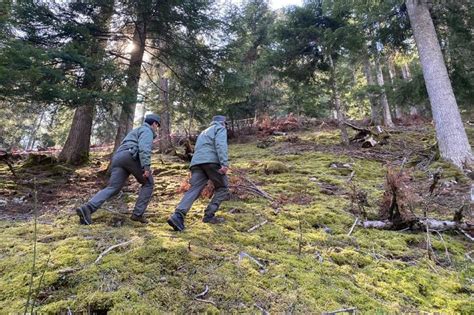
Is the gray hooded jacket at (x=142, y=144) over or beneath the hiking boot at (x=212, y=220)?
over

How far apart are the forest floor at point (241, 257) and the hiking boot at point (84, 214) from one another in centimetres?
15

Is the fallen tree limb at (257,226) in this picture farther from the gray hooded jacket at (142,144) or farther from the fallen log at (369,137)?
the fallen log at (369,137)

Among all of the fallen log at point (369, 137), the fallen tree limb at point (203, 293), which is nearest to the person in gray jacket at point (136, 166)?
the fallen tree limb at point (203, 293)

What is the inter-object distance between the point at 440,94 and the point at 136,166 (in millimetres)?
8207

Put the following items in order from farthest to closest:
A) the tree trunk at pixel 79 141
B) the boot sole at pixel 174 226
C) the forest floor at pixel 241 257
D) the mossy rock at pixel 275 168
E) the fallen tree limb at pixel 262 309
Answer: the tree trunk at pixel 79 141 < the mossy rock at pixel 275 168 < the boot sole at pixel 174 226 < the forest floor at pixel 241 257 < the fallen tree limb at pixel 262 309

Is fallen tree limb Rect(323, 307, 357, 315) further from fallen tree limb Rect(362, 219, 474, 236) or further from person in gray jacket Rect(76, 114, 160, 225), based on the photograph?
person in gray jacket Rect(76, 114, 160, 225)

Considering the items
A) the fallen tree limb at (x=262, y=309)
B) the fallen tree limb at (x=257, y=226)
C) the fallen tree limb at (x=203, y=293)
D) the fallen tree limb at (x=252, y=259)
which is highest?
the fallen tree limb at (x=257, y=226)

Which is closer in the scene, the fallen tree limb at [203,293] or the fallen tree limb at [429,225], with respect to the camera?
the fallen tree limb at [203,293]

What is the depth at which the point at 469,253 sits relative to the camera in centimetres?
437

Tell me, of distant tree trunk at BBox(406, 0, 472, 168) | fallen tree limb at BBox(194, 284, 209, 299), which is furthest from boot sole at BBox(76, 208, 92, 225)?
distant tree trunk at BBox(406, 0, 472, 168)

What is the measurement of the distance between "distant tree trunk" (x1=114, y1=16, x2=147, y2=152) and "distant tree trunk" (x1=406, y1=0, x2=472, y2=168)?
777 centimetres

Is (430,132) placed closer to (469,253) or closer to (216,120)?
(469,253)

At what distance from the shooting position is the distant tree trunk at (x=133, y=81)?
8.27 meters

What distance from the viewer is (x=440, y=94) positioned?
8977 millimetres
